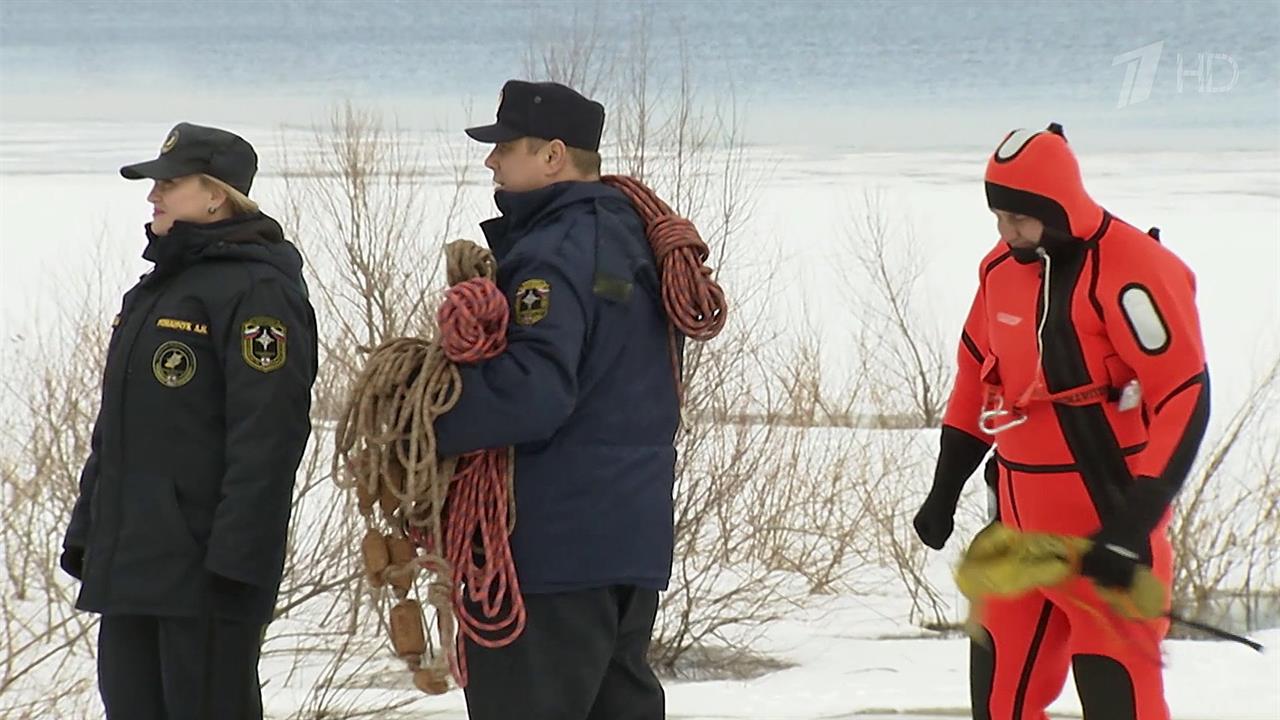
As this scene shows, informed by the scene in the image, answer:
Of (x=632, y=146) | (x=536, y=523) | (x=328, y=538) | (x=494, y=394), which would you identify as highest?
(x=632, y=146)

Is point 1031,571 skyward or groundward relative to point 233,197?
groundward

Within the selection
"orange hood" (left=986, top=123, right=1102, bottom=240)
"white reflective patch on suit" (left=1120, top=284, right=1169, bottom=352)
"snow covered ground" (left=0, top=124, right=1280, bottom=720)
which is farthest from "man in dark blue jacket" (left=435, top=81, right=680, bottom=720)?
"snow covered ground" (left=0, top=124, right=1280, bottom=720)

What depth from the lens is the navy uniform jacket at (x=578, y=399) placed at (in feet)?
8.99

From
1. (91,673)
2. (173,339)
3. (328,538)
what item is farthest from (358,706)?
(173,339)

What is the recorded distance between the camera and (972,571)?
3.20 meters

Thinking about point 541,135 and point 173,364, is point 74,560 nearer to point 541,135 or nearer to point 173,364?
point 173,364

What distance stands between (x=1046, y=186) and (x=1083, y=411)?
0.40 m

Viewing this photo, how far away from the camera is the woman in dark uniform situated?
3.03 meters

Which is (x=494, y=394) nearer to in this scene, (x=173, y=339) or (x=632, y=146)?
(x=173, y=339)

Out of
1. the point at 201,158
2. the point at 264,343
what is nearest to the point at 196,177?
the point at 201,158

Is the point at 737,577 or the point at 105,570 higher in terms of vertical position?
the point at 105,570

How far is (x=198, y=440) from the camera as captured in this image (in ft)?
10.1

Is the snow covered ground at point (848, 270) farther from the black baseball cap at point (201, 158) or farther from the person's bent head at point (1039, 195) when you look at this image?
the black baseball cap at point (201, 158)

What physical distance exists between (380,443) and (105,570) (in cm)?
60
